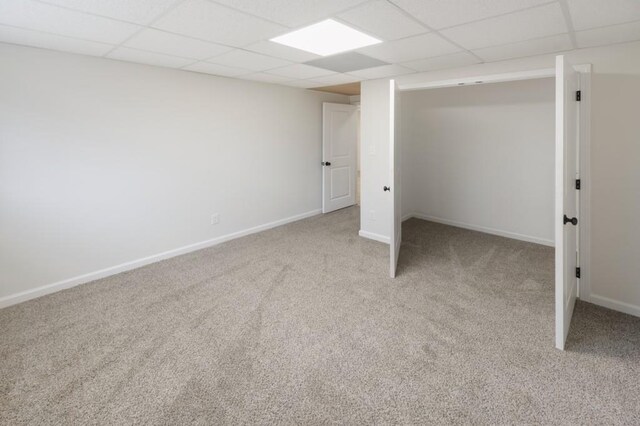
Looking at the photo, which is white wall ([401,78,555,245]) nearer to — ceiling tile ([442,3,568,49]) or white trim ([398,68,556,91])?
white trim ([398,68,556,91])

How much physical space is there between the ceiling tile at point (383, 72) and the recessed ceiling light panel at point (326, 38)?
3.07 feet

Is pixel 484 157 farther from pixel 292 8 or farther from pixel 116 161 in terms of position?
pixel 116 161

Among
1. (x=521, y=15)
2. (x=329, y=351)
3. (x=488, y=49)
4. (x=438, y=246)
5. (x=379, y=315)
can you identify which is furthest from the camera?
(x=438, y=246)

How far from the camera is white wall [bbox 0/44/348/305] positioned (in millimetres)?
2994

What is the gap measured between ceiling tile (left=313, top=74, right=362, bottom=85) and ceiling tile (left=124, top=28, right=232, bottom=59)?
5.35ft

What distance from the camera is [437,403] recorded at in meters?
1.86

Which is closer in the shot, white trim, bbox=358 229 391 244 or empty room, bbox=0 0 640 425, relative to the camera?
empty room, bbox=0 0 640 425

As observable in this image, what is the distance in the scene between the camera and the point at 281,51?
3082 millimetres

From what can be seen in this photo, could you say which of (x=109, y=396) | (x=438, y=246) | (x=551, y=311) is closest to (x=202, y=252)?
(x=109, y=396)

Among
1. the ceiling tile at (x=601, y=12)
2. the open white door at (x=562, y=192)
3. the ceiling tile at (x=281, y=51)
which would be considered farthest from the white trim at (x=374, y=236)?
the ceiling tile at (x=601, y=12)

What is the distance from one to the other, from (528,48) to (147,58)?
3.58m

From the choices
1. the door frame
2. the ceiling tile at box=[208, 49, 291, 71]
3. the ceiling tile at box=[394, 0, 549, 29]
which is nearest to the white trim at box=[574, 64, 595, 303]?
the door frame

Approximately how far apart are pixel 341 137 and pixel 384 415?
17.6 ft

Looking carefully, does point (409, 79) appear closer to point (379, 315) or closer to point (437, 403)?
point (379, 315)
